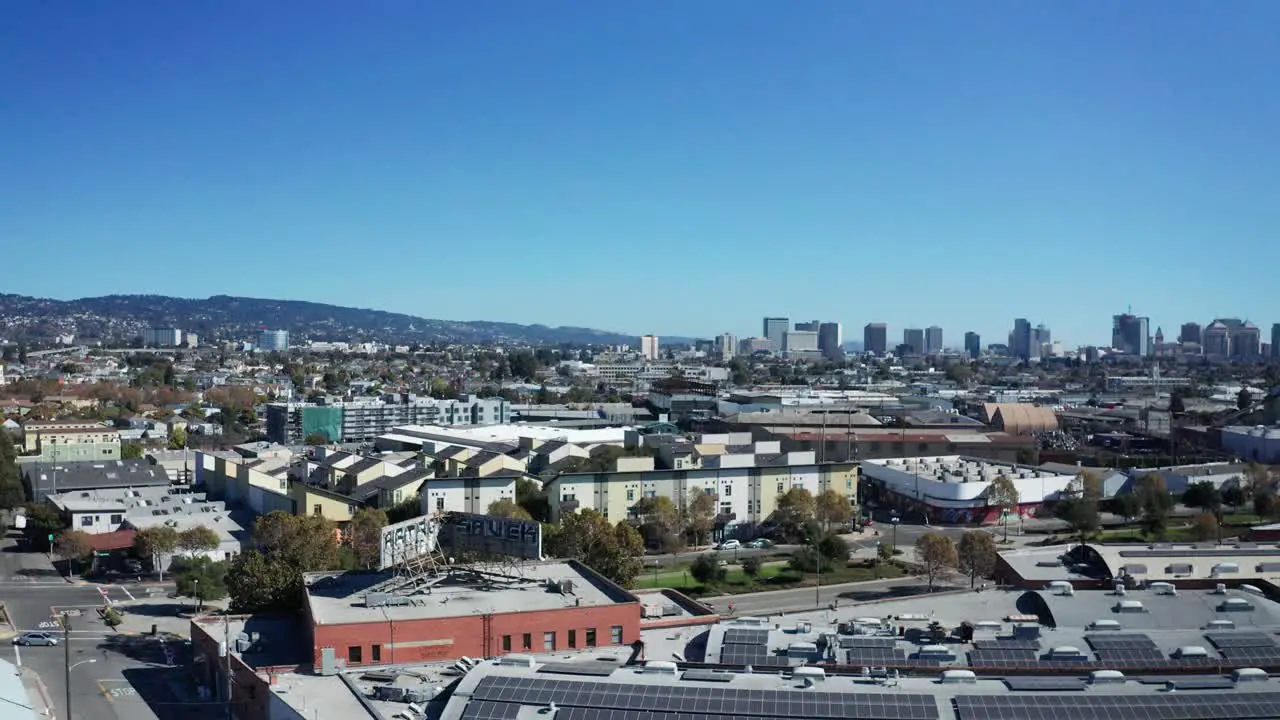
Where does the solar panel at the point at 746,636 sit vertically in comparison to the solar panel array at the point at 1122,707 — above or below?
below

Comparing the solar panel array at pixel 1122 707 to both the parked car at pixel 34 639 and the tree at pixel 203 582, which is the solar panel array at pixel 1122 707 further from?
the tree at pixel 203 582

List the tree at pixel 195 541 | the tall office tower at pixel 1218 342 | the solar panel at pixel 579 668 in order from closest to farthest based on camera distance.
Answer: the solar panel at pixel 579 668 < the tree at pixel 195 541 < the tall office tower at pixel 1218 342

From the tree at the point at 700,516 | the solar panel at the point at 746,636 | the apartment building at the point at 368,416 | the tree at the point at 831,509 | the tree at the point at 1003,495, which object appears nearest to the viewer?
the solar panel at the point at 746,636

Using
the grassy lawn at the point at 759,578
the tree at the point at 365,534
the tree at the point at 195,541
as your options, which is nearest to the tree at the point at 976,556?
the grassy lawn at the point at 759,578

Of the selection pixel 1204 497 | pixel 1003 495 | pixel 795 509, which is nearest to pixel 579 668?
pixel 795 509

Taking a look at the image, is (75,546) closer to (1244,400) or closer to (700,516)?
(700,516)

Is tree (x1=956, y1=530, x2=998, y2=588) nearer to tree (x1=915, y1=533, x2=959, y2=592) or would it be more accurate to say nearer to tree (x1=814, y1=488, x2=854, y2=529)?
tree (x1=915, y1=533, x2=959, y2=592)
